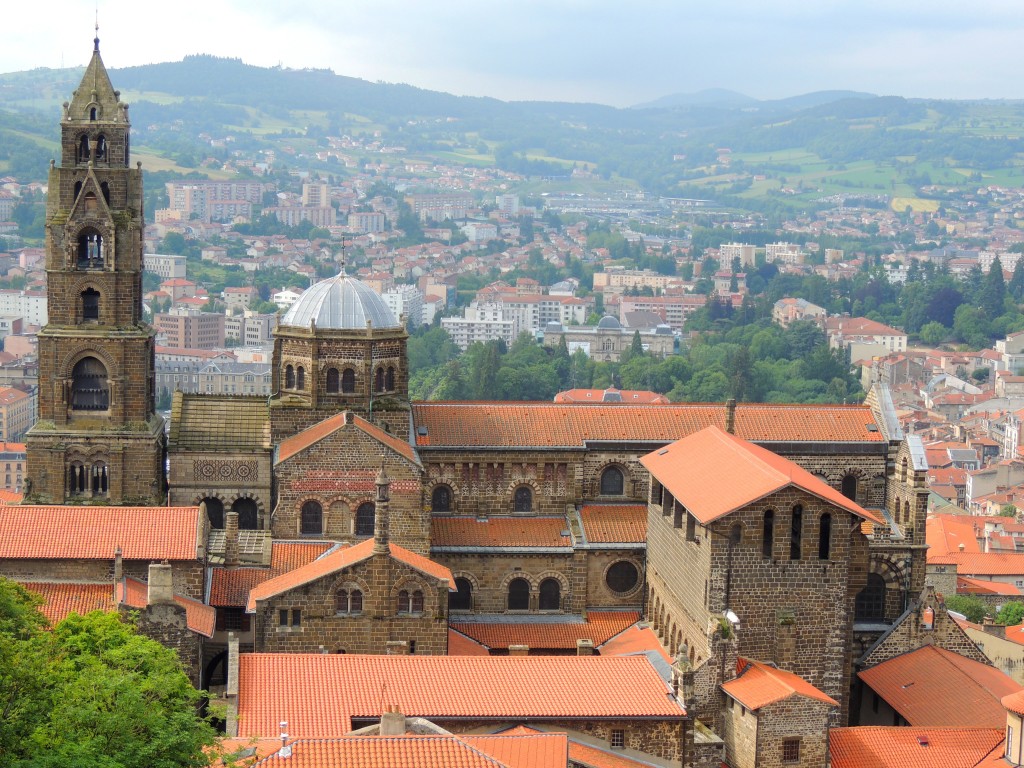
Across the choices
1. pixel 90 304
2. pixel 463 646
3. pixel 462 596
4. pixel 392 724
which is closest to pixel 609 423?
pixel 462 596

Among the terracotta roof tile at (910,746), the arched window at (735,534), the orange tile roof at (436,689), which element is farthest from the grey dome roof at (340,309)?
the terracotta roof tile at (910,746)

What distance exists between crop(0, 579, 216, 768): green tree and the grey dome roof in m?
22.6

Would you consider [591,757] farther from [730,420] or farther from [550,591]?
[730,420]

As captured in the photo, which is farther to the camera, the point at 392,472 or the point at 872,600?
the point at 872,600

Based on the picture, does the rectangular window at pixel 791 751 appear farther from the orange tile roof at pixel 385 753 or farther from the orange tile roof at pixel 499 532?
the orange tile roof at pixel 499 532

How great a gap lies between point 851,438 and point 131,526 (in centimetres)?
2529

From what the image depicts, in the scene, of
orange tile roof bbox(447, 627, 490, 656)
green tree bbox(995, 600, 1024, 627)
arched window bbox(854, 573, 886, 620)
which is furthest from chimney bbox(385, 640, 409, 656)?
green tree bbox(995, 600, 1024, 627)

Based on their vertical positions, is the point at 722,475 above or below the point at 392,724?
above

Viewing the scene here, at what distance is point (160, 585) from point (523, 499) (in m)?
16.9

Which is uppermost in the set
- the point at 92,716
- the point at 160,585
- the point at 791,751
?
the point at 92,716

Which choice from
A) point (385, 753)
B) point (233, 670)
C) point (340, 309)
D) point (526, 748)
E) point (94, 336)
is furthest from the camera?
point (340, 309)

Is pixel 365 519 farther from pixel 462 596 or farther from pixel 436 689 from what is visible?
pixel 436 689

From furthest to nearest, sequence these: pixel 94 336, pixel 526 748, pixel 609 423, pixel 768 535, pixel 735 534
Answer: pixel 609 423
pixel 94 336
pixel 768 535
pixel 735 534
pixel 526 748

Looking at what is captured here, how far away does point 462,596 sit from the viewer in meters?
57.4
